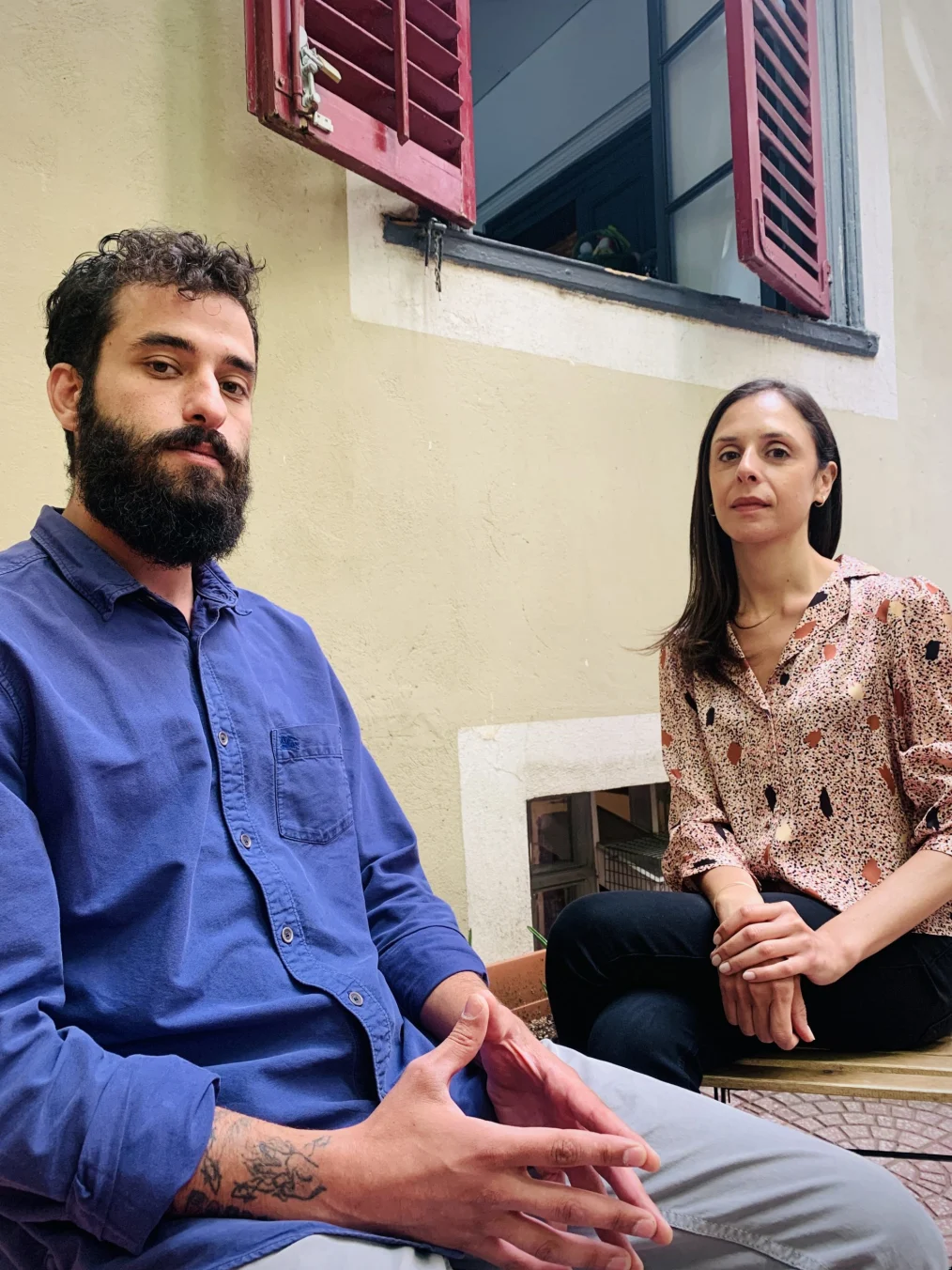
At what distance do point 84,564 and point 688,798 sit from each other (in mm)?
1210

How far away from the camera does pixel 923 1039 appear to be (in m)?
1.61

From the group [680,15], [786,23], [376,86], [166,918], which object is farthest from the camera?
[680,15]

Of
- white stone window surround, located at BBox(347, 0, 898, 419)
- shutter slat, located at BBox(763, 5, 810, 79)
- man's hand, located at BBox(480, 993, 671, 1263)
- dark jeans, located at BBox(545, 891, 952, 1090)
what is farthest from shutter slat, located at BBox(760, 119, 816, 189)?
man's hand, located at BBox(480, 993, 671, 1263)

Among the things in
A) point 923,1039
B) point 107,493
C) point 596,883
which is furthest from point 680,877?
point 596,883

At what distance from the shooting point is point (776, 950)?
1483 millimetres

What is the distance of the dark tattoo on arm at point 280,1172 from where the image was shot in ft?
2.85

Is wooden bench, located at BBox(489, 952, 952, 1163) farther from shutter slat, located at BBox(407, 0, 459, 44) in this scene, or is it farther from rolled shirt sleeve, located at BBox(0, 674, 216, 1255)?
shutter slat, located at BBox(407, 0, 459, 44)

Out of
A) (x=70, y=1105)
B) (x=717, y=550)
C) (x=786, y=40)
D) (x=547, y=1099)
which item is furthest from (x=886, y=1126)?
(x=786, y=40)

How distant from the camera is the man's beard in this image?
122 cm

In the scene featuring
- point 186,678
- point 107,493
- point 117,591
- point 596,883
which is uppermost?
point 107,493

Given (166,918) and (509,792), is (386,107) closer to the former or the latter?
(509,792)

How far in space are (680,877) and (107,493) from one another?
1.20 metres

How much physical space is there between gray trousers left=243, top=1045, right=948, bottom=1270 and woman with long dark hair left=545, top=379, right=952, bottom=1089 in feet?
1.03

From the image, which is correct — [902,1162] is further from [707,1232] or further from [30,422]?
[30,422]
